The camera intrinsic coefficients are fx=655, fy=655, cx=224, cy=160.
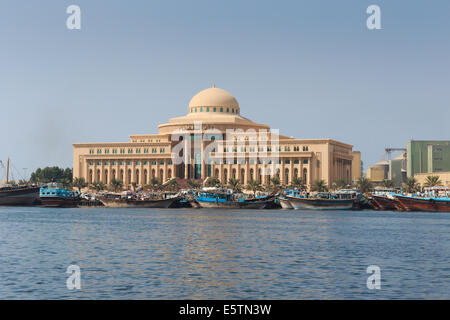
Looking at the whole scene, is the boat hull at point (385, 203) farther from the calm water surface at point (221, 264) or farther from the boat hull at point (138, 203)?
the calm water surface at point (221, 264)

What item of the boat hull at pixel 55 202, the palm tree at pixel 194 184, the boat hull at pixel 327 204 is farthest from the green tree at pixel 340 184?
the boat hull at pixel 55 202

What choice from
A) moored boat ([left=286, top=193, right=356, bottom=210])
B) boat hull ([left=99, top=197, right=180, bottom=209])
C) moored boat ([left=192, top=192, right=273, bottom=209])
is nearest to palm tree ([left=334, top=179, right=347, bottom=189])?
moored boat ([left=286, top=193, right=356, bottom=210])

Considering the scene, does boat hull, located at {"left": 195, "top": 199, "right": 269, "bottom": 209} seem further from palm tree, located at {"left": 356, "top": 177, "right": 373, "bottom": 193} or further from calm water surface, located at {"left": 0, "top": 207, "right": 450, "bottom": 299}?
calm water surface, located at {"left": 0, "top": 207, "right": 450, "bottom": 299}

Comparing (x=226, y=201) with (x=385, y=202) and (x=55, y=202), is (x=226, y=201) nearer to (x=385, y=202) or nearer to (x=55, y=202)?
(x=385, y=202)

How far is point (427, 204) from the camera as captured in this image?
141 metres

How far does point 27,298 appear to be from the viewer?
108 ft

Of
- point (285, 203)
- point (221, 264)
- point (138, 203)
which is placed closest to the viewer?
point (221, 264)

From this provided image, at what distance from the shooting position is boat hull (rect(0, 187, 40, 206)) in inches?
6777

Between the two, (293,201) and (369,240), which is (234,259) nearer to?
(369,240)

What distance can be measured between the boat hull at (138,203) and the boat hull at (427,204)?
55.5 m

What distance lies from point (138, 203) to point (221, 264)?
12198 cm

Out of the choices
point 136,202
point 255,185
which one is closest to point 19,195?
point 136,202

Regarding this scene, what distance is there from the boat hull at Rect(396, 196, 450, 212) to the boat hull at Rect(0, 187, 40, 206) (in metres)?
96.2
